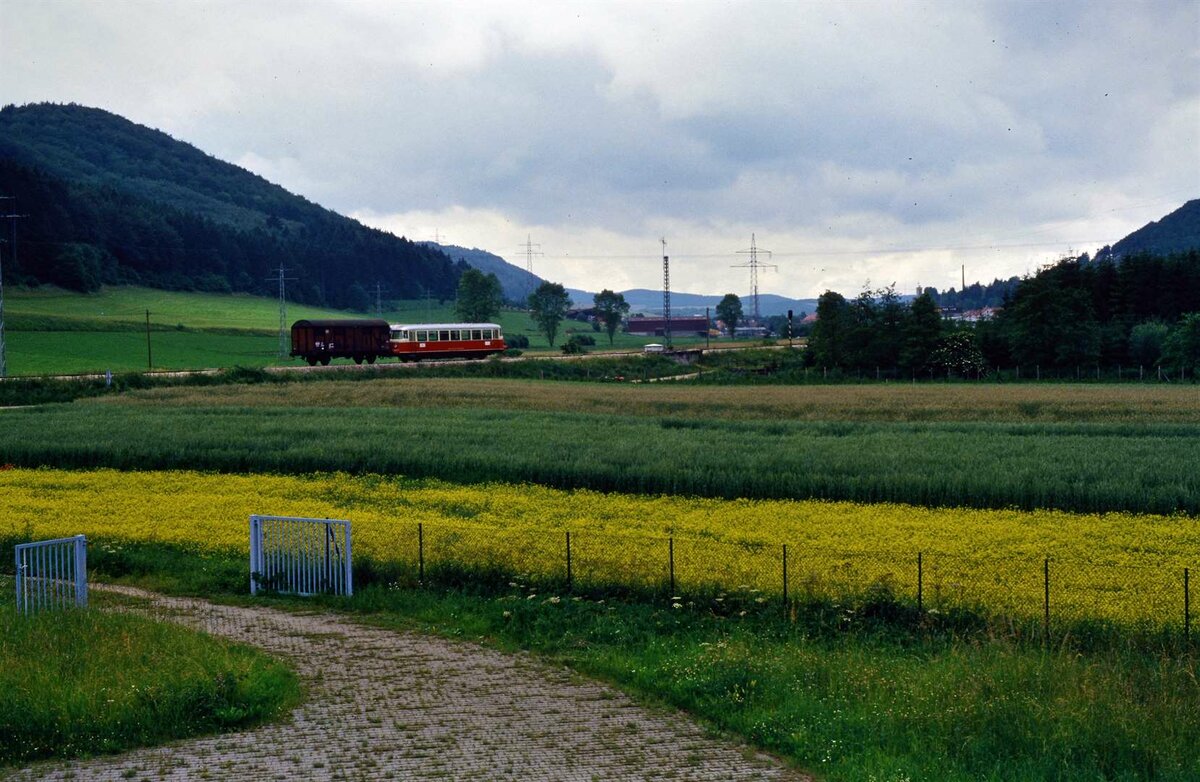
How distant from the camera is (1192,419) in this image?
2146 inches

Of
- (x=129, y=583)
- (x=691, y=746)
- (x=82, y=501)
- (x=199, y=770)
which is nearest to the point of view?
(x=199, y=770)

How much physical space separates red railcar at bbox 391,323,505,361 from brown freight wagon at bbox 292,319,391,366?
1.27m

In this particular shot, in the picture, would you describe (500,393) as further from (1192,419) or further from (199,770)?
(199,770)

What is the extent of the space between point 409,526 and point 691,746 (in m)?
12.8

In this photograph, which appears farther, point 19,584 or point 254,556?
point 254,556

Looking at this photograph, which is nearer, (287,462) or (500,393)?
(287,462)

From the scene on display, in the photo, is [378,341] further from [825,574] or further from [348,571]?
[825,574]

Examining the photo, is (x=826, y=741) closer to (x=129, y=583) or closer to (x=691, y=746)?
(x=691, y=746)

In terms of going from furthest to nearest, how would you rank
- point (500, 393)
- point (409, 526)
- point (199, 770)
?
1. point (500, 393)
2. point (409, 526)
3. point (199, 770)

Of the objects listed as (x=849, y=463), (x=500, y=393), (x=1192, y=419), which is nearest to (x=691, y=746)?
(x=849, y=463)

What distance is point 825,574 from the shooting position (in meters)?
19.8

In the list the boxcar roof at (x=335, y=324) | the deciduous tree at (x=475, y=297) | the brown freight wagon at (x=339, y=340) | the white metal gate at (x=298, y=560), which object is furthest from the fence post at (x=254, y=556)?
the deciduous tree at (x=475, y=297)

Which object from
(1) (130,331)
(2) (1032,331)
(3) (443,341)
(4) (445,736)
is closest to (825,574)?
(4) (445,736)

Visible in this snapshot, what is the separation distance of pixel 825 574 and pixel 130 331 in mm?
122004
